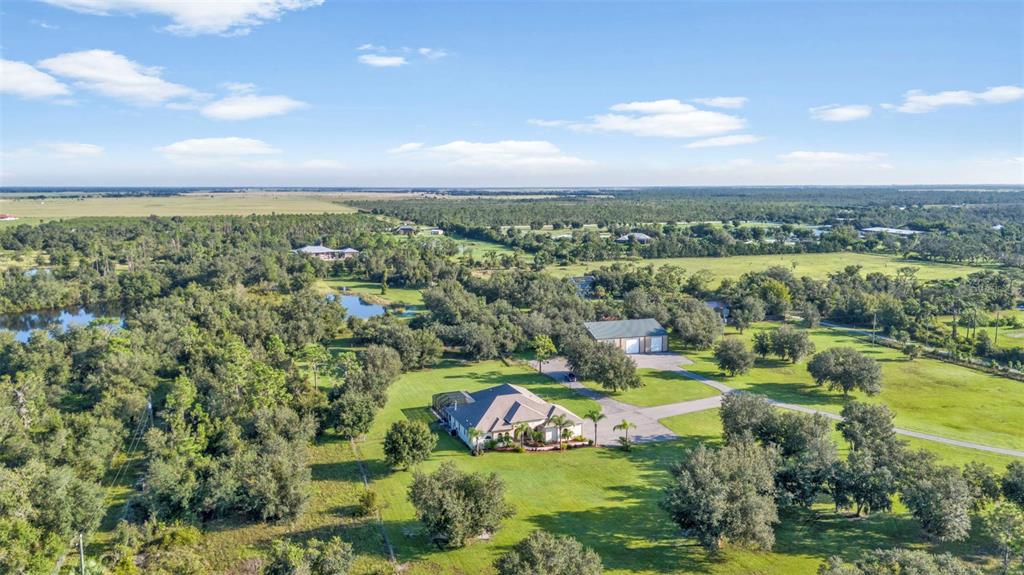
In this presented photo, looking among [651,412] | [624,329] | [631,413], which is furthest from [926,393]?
[624,329]

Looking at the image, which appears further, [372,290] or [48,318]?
[372,290]

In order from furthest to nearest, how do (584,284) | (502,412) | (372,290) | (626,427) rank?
(372,290), (584,284), (502,412), (626,427)

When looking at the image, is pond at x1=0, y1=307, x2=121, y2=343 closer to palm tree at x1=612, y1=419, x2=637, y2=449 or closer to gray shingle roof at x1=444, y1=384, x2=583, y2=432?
gray shingle roof at x1=444, y1=384, x2=583, y2=432

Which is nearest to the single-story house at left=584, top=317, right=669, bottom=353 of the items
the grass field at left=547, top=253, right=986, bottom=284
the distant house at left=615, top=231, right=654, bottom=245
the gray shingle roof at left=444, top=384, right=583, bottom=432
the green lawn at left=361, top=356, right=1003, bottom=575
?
the green lawn at left=361, top=356, right=1003, bottom=575

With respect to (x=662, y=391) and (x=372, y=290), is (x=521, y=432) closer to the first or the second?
(x=662, y=391)

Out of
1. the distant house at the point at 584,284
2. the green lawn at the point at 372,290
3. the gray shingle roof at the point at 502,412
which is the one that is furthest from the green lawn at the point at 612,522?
Result: the distant house at the point at 584,284

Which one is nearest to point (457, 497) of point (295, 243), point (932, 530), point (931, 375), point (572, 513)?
point (572, 513)
